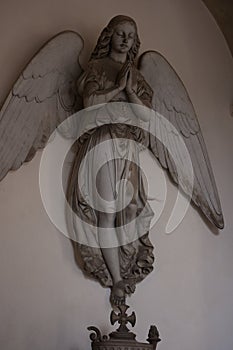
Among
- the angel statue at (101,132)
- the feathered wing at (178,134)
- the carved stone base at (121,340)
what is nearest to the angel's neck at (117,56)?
the angel statue at (101,132)

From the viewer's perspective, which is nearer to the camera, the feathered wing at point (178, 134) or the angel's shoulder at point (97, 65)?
the angel's shoulder at point (97, 65)

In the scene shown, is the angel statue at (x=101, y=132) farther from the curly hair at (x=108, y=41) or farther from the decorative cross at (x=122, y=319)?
the decorative cross at (x=122, y=319)

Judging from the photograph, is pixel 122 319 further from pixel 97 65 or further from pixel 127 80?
pixel 97 65

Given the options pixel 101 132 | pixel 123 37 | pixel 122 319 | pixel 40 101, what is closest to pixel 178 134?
pixel 101 132

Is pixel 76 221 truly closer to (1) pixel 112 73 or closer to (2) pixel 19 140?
(2) pixel 19 140

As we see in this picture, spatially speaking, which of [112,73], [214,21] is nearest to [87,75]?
[112,73]

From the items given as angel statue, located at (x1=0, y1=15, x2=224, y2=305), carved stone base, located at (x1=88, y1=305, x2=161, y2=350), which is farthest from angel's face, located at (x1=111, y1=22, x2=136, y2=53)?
carved stone base, located at (x1=88, y1=305, x2=161, y2=350)

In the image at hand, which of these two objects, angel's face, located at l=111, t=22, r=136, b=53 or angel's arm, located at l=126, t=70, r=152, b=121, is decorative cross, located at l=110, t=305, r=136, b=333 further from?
angel's face, located at l=111, t=22, r=136, b=53

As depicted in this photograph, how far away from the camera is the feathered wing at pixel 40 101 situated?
3830mm

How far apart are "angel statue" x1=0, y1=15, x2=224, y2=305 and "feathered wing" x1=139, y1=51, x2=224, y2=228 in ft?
0.25

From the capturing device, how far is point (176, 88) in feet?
13.9

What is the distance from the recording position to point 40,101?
394cm

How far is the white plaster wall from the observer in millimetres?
3689

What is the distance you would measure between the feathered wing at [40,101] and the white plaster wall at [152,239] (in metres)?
0.09
